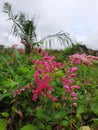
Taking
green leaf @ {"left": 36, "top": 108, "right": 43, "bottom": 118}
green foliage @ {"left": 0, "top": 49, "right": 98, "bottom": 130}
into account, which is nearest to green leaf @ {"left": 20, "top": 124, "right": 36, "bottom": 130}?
green foliage @ {"left": 0, "top": 49, "right": 98, "bottom": 130}

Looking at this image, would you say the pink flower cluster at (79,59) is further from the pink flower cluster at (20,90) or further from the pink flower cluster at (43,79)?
the pink flower cluster at (20,90)

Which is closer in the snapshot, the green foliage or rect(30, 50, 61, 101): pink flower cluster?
rect(30, 50, 61, 101): pink flower cluster

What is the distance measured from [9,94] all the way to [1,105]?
0.93ft

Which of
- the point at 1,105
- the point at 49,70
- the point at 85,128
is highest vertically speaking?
the point at 49,70

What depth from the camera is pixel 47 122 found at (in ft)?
7.72

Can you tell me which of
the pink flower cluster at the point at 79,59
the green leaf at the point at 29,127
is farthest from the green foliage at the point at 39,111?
the pink flower cluster at the point at 79,59

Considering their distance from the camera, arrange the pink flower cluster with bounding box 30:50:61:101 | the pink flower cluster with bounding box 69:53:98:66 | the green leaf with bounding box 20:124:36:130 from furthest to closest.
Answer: the pink flower cluster with bounding box 69:53:98:66
the green leaf with bounding box 20:124:36:130
the pink flower cluster with bounding box 30:50:61:101

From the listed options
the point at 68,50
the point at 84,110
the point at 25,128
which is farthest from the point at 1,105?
the point at 68,50

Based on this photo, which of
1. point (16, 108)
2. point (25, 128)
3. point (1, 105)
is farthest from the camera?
point (1, 105)

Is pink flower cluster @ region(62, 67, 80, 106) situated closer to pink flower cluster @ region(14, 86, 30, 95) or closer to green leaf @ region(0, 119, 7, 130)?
pink flower cluster @ region(14, 86, 30, 95)

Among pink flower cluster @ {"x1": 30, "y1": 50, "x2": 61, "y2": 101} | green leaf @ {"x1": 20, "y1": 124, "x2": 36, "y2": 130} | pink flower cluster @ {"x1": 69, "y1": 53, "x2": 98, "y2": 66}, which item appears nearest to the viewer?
pink flower cluster @ {"x1": 30, "y1": 50, "x2": 61, "y2": 101}

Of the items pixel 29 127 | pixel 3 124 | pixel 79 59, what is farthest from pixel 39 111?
pixel 79 59

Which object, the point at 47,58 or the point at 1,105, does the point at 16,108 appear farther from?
the point at 47,58

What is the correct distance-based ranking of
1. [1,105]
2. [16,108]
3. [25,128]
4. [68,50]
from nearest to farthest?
[25,128] → [16,108] → [1,105] → [68,50]
